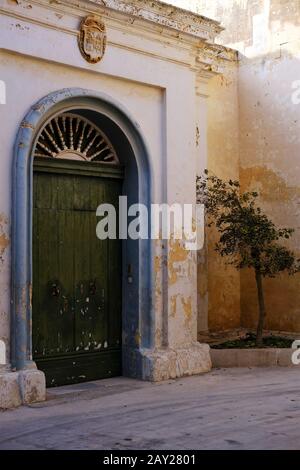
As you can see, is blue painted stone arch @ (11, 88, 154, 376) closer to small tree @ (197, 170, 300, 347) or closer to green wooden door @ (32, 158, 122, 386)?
green wooden door @ (32, 158, 122, 386)

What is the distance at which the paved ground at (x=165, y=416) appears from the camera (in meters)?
5.24

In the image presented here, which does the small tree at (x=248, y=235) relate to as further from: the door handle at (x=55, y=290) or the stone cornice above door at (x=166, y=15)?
the door handle at (x=55, y=290)

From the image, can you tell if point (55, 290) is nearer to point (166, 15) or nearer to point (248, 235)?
point (248, 235)

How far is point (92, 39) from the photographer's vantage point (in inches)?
293

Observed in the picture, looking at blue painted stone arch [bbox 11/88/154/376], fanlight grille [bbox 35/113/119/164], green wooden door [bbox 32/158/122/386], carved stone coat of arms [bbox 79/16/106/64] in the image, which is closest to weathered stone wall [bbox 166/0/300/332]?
blue painted stone arch [bbox 11/88/154/376]

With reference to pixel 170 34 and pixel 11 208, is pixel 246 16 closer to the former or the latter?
pixel 170 34

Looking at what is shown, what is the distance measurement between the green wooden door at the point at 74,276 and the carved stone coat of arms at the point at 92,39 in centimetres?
124

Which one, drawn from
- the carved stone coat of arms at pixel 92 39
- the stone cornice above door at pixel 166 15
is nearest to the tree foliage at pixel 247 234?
the stone cornice above door at pixel 166 15

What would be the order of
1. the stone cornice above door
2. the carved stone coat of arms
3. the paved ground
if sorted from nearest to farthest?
the paved ground, the carved stone coat of arms, the stone cornice above door

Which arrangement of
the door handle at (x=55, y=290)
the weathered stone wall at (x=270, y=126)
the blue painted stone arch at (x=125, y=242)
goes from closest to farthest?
the blue painted stone arch at (x=125, y=242) → the door handle at (x=55, y=290) → the weathered stone wall at (x=270, y=126)

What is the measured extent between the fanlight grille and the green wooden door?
144 mm

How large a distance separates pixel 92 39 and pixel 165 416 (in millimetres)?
4213

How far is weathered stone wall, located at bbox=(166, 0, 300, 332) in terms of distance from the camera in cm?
1075
